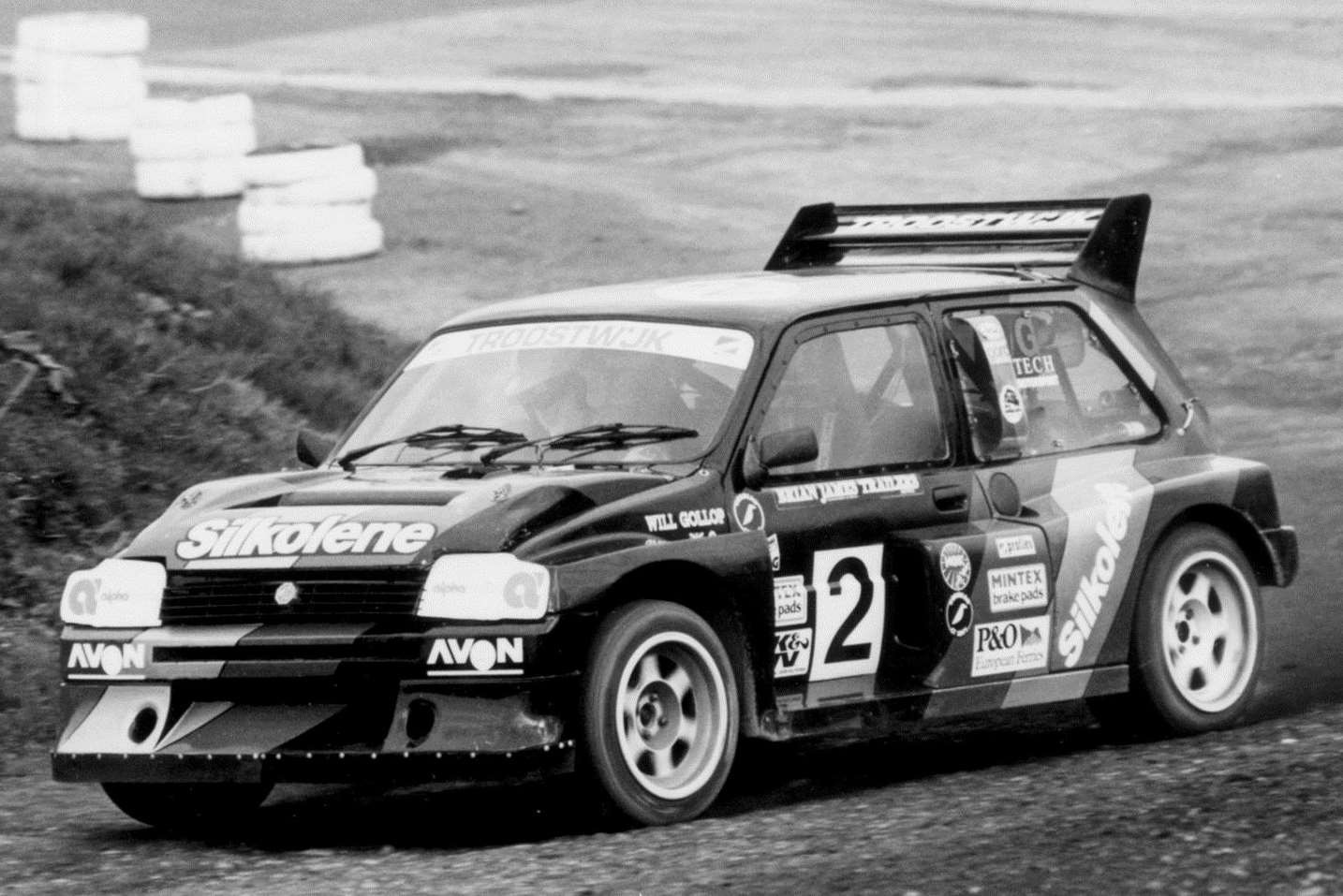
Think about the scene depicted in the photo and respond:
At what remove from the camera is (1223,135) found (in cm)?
2458

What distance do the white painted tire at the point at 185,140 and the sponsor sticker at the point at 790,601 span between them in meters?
15.0

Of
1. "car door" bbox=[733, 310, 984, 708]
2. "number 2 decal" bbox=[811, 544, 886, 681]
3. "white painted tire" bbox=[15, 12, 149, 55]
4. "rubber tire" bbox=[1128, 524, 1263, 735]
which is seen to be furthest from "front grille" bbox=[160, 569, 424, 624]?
"white painted tire" bbox=[15, 12, 149, 55]

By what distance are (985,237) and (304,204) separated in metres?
10.9

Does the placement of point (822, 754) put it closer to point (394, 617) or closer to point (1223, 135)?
point (394, 617)

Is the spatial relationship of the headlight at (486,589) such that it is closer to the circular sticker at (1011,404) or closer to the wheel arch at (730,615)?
the wheel arch at (730,615)

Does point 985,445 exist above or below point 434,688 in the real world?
Result: above

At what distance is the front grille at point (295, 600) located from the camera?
24.8ft

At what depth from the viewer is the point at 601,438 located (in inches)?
329

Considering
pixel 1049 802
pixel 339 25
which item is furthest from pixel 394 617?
pixel 339 25

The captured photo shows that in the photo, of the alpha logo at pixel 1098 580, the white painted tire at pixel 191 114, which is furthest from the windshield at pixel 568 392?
the white painted tire at pixel 191 114

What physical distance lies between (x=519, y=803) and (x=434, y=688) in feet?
3.72

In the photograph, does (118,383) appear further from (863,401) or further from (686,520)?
(686,520)

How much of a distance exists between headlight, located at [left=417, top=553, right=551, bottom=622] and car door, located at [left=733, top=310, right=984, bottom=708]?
2.94 feet

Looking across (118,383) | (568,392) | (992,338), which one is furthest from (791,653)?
(118,383)
